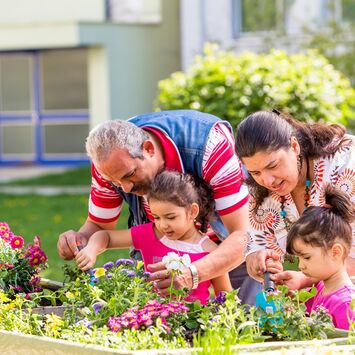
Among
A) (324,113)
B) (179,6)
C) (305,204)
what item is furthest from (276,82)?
(179,6)

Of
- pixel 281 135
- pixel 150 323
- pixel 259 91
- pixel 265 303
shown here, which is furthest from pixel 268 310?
pixel 259 91

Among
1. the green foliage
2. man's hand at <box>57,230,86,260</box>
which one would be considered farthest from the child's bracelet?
the green foliage

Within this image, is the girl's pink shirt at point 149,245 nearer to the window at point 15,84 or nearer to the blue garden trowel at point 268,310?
the blue garden trowel at point 268,310

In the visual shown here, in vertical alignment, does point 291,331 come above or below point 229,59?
below

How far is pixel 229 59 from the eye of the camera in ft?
36.1

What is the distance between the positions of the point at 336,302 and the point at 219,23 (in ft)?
51.2

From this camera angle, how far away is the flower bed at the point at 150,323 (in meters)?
3.45

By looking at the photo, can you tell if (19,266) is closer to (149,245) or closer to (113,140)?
(149,245)

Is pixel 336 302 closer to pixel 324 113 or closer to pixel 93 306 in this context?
pixel 93 306

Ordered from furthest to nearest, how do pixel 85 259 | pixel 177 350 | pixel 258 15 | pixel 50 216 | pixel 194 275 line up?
pixel 258 15 → pixel 50 216 → pixel 85 259 → pixel 194 275 → pixel 177 350

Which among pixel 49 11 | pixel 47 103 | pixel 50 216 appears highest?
pixel 49 11

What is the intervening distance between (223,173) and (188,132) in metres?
0.24

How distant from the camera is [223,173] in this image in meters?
4.75

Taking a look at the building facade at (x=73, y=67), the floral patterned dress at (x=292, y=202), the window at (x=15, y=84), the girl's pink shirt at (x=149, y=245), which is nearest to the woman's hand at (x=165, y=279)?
the floral patterned dress at (x=292, y=202)
